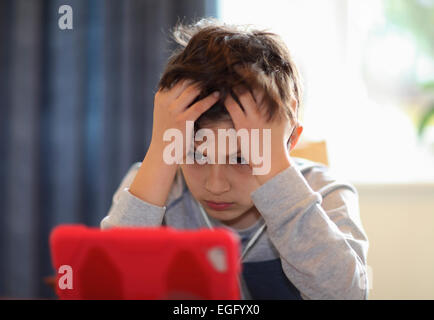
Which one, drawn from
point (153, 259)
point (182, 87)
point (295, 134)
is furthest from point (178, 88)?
point (153, 259)

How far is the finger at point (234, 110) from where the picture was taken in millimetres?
616

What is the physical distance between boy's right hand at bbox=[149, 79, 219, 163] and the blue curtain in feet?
3.43

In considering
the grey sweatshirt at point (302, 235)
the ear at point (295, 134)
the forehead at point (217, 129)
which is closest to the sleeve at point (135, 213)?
the grey sweatshirt at point (302, 235)

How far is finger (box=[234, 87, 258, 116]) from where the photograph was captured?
0.62 meters

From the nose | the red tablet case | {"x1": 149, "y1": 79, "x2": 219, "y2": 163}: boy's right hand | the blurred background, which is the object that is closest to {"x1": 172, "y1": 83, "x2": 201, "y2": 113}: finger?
{"x1": 149, "y1": 79, "x2": 219, "y2": 163}: boy's right hand

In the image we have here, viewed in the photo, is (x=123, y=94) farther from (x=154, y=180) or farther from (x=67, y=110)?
(x=154, y=180)

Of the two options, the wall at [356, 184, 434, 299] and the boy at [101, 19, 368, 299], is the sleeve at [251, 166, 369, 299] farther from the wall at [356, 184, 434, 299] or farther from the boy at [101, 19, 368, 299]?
the wall at [356, 184, 434, 299]

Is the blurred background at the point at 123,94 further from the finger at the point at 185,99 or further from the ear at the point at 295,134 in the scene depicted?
the finger at the point at 185,99

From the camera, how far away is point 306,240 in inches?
22.1

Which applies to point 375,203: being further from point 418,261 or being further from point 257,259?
point 257,259

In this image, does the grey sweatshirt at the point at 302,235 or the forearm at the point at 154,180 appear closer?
the grey sweatshirt at the point at 302,235

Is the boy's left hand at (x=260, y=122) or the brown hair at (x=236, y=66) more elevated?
the brown hair at (x=236, y=66)

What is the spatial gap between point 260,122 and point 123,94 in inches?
46.0

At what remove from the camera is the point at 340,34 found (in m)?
1.75
